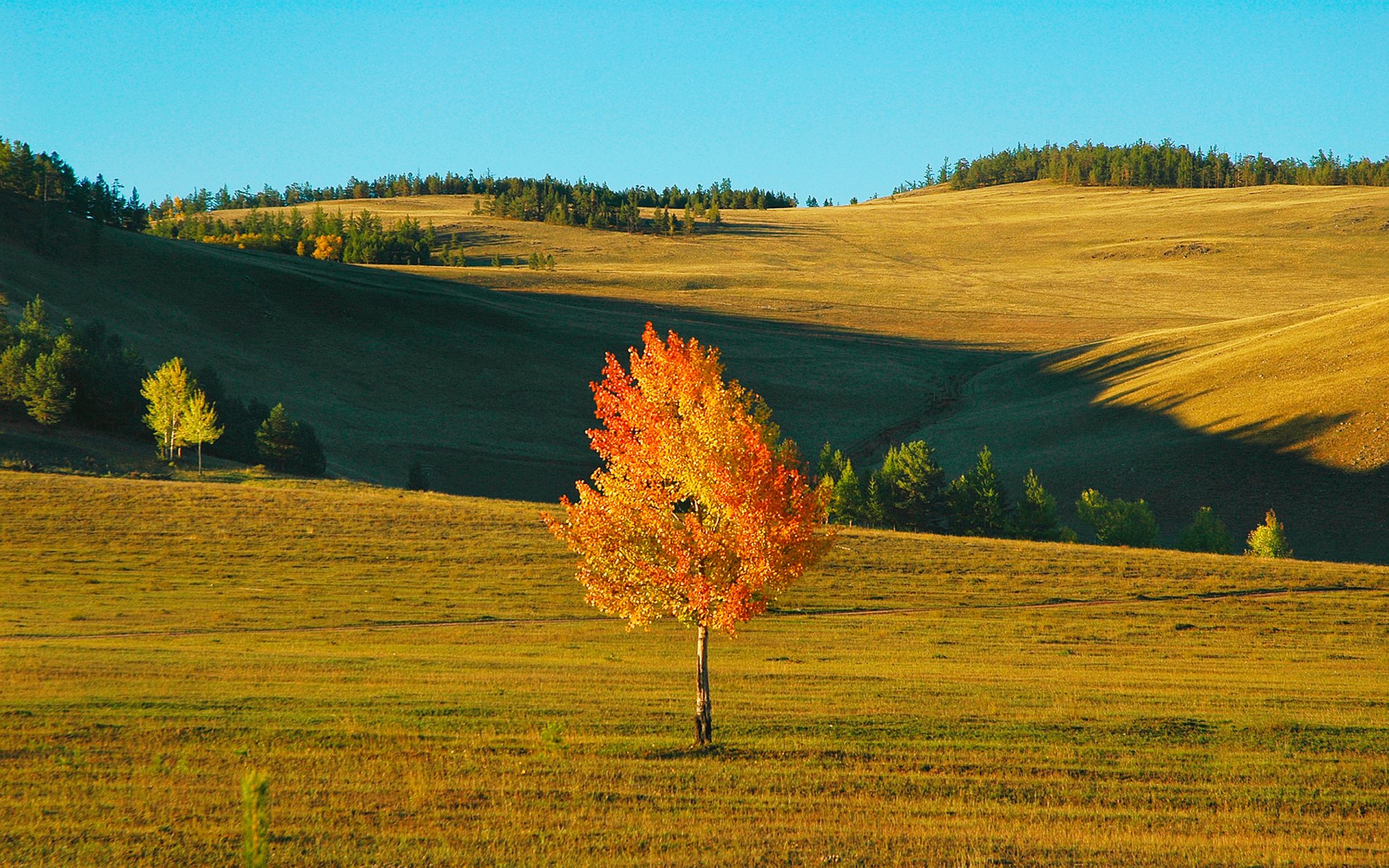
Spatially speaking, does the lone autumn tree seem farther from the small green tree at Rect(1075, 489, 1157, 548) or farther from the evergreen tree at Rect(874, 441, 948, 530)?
the evergreen tree at Rect(874, 441, 948, 530)

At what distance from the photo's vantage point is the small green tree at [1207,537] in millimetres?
60469

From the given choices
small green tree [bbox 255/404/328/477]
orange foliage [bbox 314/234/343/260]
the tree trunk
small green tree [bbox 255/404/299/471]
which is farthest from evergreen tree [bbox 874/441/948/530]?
orange foliage [bbox 314/234/343/260]

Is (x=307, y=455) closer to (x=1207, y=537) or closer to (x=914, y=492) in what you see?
(x=914, y=492)

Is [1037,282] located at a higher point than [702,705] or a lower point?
higher

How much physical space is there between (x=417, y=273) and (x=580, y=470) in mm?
90863

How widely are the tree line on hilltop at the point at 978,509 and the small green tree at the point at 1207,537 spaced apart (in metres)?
0.06

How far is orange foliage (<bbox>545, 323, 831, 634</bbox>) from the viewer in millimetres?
19766

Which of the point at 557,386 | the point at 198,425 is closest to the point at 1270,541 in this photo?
the point at 198,425

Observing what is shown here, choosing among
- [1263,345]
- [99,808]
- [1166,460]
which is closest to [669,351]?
[99,808]

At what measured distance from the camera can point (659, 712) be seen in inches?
904

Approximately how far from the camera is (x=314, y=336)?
4564 inches

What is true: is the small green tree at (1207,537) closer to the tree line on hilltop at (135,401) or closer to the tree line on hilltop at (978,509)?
the tree line on hilltop at (978,509)

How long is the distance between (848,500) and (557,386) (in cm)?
4566

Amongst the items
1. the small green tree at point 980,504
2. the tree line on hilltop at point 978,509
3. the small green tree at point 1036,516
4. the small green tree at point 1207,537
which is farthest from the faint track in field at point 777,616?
the small green tree at point 980,504
